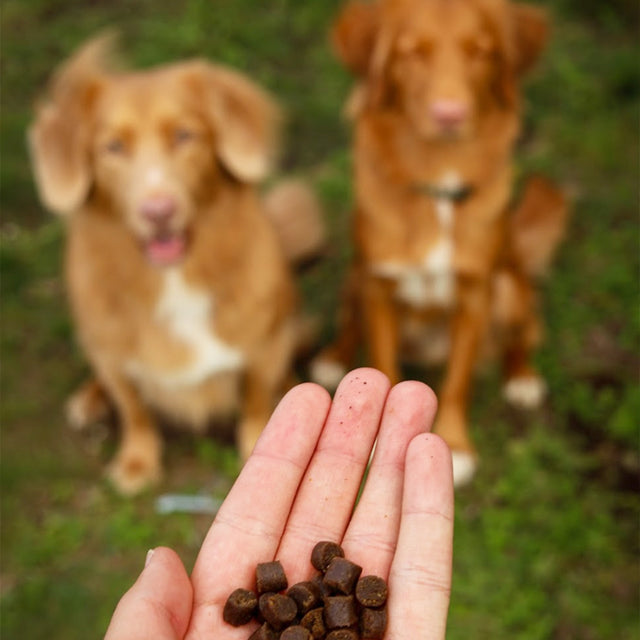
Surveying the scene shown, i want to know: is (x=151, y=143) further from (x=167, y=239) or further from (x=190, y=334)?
(x=190, y=334)

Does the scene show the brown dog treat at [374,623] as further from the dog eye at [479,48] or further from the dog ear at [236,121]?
the dog eye at [479,48]

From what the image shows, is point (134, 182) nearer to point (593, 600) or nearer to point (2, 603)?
point (2, 603)

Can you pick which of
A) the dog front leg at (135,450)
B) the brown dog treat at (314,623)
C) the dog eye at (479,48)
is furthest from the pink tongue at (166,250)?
the brown dog treat at (314,623)

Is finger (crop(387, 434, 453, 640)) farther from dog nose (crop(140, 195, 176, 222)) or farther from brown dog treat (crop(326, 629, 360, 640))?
dog nose (crop(140, 195, 176, 222))

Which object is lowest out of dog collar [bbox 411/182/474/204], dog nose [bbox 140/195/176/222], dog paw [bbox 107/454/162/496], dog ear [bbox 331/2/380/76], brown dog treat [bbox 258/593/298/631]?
dog paw [bbox 107/454/162/496]

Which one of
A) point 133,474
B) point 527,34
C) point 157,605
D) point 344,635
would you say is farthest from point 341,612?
point 527,34

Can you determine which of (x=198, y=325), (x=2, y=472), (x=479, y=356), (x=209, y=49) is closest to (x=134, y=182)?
(x=198, y=325)

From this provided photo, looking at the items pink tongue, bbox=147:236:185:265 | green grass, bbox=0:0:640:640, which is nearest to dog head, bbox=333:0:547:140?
pink tongue, bbox=147:236:185:265
